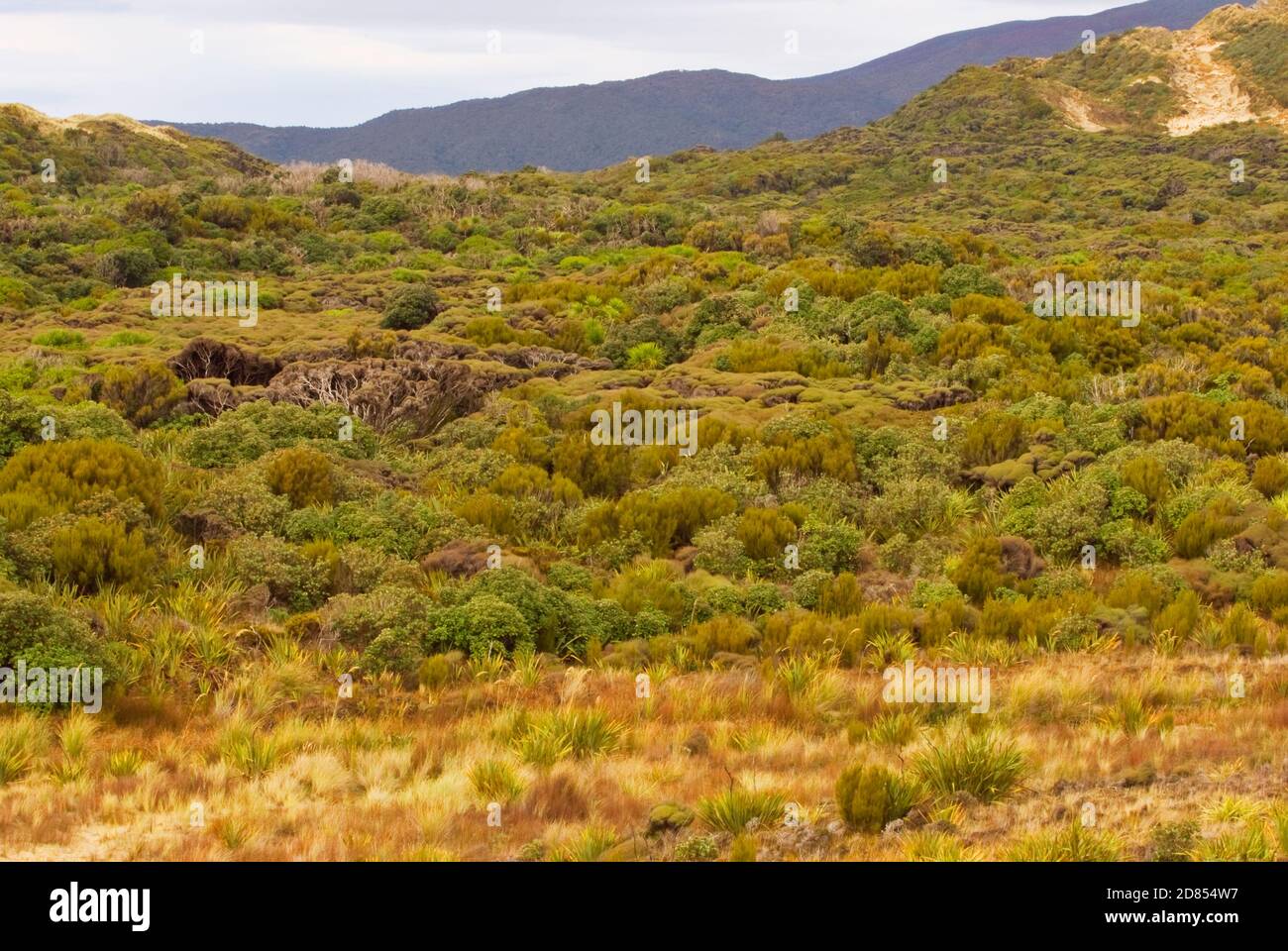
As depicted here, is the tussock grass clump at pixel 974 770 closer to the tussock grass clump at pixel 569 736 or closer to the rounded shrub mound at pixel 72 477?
the tussock grass clump at pixel 569 736

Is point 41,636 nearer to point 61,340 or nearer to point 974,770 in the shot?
point 974,770

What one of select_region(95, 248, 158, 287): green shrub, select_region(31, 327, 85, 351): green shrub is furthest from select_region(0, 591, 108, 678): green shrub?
select_region(95, 248, 158, 287): green shrub

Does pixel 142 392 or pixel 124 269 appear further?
pixel 124 269

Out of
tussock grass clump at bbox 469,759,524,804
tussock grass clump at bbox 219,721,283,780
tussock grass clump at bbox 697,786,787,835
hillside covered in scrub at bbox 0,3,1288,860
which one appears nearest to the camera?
tussock grass clump at bbox 697,786,787,835

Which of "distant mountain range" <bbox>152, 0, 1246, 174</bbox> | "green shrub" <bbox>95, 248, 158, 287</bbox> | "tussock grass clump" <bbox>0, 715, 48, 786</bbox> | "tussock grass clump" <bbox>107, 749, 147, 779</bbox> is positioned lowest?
"tussock grass clump" <bbox>107, 749, 147, 779</bbox>

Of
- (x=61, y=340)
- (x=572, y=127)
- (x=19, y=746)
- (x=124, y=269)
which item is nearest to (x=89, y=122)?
(x=124, y=269)

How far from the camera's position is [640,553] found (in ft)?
44.4

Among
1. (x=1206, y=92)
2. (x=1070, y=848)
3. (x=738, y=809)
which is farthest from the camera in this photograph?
(x=1206, y=92)

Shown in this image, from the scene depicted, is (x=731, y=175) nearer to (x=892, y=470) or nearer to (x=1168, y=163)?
(x=1168, y=163)

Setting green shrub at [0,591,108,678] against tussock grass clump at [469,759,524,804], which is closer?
tussock grass clump at [469,759,524,804]

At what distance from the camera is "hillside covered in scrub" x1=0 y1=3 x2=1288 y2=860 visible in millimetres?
7148

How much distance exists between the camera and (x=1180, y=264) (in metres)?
34.6

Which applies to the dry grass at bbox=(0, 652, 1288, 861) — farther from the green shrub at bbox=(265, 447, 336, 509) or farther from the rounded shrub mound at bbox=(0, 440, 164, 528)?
the green shrub at bbox=(265, 447, 336, 509)

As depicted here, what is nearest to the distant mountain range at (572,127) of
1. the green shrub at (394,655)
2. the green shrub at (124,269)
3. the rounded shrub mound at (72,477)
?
the green shrub at (124,269)
